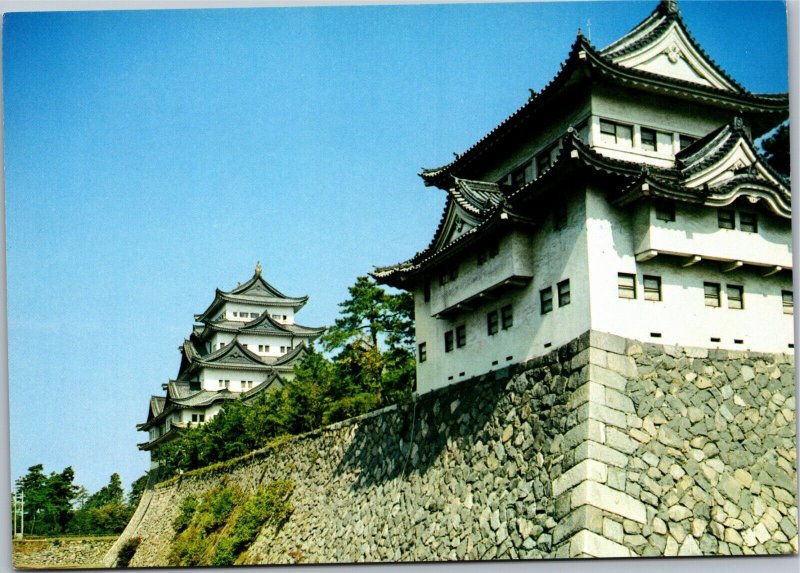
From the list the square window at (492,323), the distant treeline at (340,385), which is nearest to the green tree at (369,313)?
the distant treeline at (340,385)

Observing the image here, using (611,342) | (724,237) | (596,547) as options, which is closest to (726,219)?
(724,237)

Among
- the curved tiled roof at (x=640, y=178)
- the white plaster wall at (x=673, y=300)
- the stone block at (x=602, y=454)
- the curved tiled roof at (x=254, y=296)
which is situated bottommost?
the stone block at (x=602, y=454)

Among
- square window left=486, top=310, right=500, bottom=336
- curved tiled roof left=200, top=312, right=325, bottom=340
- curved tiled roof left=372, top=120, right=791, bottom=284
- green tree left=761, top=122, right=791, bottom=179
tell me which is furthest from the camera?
curved tiled roof left=200, top=312, right=325, bottom=340

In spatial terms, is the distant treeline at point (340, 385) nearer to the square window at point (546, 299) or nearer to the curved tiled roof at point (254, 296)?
the square window at point (546, 299)

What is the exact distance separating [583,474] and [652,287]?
335 centimetres

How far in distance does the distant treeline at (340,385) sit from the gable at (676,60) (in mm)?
10647

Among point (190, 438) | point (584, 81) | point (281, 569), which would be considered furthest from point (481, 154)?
point (190, 438)

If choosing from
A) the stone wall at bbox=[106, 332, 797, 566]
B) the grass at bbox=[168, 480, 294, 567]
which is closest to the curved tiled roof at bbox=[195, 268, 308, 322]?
the grass at bbox=[168, 480, 294, 567]

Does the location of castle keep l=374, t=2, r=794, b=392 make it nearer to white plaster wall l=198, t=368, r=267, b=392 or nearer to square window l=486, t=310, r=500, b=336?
square window l=486, t=310, r=500, b=336

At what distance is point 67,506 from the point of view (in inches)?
695

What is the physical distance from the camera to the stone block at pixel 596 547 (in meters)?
11.3

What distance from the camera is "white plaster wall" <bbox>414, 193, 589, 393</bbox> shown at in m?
13.3

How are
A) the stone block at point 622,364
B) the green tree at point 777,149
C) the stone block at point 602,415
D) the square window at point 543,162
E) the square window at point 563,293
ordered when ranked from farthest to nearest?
1. the green tree at point 777,149
2. the square window at point 543,162
3. the square window at point 563,293
4. the stone block at point 622,364
5. the stone block at point 602,415

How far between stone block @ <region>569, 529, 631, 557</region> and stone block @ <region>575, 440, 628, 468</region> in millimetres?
1066
